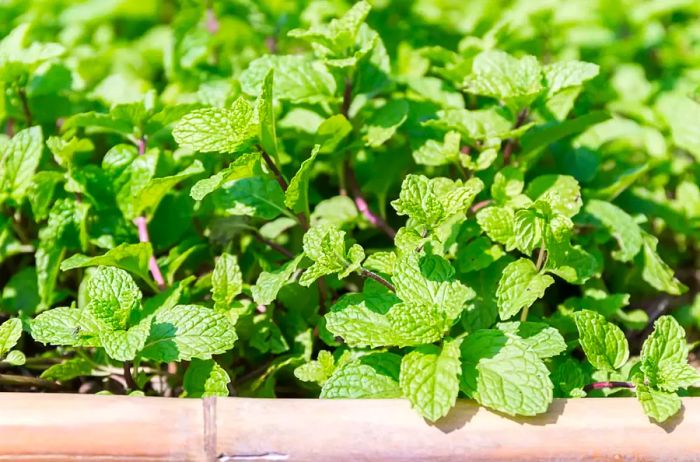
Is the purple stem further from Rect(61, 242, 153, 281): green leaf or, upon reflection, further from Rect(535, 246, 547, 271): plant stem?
Rect(535, 246, 547, 271): plant stem

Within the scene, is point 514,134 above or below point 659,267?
above

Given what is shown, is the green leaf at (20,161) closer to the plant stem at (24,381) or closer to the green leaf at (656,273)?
the plant stem at (24,381)

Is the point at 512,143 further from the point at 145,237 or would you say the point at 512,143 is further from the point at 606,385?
the point at 145,237

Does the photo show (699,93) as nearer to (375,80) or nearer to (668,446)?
(375,80)

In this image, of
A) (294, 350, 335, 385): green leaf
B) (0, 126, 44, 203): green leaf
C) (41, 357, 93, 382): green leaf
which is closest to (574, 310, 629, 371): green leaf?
(294, 350, 335, 385): green leaf

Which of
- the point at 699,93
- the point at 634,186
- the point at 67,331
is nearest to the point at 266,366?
the point at 67,331

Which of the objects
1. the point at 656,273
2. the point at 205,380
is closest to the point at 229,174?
the point at 205,380

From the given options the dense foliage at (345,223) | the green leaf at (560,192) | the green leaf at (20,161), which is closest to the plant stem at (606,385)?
the dense foliage at (345,223)
